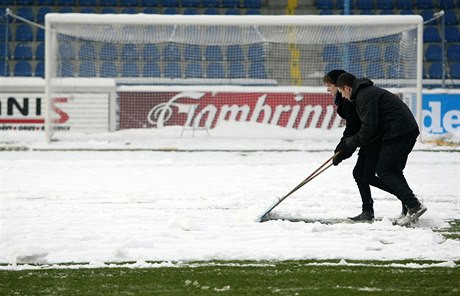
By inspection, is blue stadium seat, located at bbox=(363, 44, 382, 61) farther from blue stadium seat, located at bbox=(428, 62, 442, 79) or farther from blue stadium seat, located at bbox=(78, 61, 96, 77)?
blue stadium seat, located at bbox=(78, 61, 96, 77)

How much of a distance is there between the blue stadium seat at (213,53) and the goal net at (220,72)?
39mm

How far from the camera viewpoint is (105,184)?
12656 mm

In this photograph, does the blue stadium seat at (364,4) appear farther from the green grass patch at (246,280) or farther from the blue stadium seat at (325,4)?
the green grass patch at (246,280)

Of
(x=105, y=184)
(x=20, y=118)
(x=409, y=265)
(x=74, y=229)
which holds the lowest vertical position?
(x=20, y=118)

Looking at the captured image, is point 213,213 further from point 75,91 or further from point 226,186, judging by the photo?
point 75,91

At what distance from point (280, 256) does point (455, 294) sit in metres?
1.71

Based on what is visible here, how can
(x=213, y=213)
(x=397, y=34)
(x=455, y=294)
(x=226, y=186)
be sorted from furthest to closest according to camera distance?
(x=397, y=34)
(x=226, y=186)
(x=213, y=213)
(x=455, y=294)

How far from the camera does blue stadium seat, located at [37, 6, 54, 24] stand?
2636 cm

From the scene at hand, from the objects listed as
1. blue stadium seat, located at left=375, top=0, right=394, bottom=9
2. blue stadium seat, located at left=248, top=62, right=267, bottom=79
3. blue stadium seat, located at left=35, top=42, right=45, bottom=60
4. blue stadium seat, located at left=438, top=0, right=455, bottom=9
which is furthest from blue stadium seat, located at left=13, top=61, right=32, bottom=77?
blue stadium seat, located at left=438, top=0, right=455, bottom=9

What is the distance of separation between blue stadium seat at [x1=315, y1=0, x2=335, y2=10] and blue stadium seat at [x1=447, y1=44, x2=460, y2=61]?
12.5ft

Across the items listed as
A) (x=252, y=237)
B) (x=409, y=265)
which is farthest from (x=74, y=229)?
(x=409, y=265)

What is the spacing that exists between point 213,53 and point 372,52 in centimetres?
387

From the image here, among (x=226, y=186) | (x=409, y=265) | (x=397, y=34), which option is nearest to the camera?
(x=409, y=265)

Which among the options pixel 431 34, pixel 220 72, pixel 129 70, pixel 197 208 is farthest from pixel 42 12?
pixel 197 208
